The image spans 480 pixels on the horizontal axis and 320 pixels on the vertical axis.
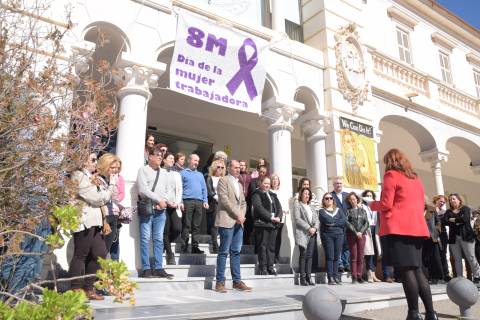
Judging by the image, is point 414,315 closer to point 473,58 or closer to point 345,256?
point 345,256

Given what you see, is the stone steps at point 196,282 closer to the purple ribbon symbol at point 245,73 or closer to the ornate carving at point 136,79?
the ornate carving at point 136,79

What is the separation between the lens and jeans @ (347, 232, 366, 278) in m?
7.22

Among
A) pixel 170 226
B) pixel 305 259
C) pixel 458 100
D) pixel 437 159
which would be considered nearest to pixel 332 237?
pixel 305 259

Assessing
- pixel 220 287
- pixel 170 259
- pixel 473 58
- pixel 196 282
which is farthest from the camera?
pixel 473 58

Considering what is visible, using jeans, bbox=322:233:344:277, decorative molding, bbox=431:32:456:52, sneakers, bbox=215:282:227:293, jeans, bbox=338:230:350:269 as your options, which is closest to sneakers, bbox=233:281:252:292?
sneakers, bbox=215:282:227:293

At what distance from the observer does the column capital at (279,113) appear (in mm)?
9352

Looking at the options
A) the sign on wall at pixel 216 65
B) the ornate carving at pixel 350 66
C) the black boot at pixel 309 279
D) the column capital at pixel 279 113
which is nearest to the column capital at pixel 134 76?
the sign on wall at pixel 216 65

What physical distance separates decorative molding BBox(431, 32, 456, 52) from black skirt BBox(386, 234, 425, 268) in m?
13.4

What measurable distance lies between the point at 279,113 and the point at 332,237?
3.44 m

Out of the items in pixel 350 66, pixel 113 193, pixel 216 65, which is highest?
pixel 350 66

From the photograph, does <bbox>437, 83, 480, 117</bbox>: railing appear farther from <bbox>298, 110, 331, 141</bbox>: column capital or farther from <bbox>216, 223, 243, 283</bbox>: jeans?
<bbox>216, 223, 243, 283</bbox>: jeans

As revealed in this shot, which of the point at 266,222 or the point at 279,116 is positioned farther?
the point at 279,116

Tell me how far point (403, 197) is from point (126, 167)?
432 centimetres

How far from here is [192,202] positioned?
21.5 ft
